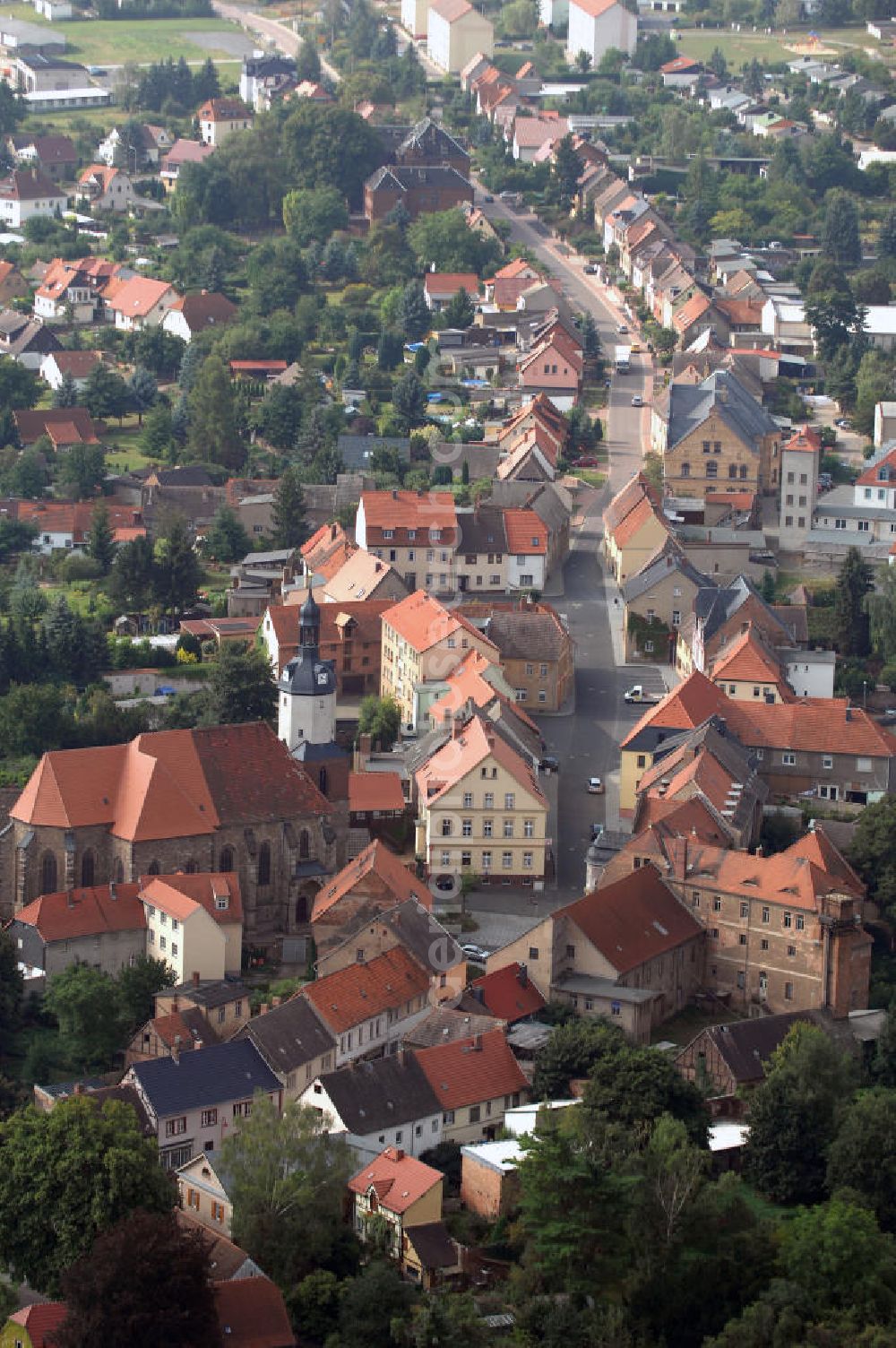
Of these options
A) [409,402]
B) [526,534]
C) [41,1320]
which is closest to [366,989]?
[41,1320]

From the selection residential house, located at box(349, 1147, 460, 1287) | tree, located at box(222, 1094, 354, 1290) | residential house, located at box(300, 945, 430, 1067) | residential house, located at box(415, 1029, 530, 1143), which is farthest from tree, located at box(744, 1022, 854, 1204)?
tree, located at box(222, 1094, 354, 1290)

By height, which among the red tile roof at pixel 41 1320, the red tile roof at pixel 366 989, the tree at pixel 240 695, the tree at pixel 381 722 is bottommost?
the tree at pixel 381 722

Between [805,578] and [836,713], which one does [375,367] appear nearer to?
[805,578]

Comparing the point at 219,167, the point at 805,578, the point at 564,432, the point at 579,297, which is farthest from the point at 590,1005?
the point at 219,167

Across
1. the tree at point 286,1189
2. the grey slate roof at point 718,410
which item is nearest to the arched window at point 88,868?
the tree at point 286,1189

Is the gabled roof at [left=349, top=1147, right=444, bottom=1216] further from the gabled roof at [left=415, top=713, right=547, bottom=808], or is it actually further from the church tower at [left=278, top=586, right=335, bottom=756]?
the church tower at [left=278, top=586, right=335, bottom=756]

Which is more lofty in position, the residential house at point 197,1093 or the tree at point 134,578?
the residential house at point 197,1093

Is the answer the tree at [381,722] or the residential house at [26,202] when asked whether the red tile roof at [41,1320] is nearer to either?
the tree at [381,722]
